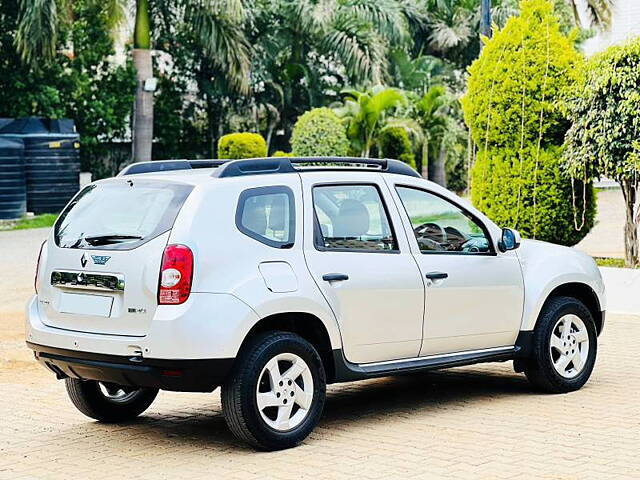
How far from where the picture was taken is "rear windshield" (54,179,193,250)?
6.76 m

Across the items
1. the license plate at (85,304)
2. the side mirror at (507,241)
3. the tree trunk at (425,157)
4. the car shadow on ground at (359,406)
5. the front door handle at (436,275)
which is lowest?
the car shadow on ground at (359,406)

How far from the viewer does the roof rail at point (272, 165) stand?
711 centimetres

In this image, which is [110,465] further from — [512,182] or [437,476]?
[512,182]

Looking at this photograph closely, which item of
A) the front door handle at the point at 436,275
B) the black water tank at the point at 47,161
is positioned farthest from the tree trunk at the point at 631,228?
the black water tank at the point at 47,161

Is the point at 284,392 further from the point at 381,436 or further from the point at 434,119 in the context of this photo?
the point at 434,119

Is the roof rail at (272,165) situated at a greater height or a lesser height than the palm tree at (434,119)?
lesser

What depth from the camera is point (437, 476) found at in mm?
6195

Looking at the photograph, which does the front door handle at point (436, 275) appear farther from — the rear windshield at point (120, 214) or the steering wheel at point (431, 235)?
the rear windshield at point (120, 214)

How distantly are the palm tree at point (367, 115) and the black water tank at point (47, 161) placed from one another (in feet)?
23.2

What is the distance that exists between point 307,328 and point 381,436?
80 centimetres

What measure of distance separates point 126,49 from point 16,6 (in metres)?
5.17

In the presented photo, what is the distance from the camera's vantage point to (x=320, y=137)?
28.5m

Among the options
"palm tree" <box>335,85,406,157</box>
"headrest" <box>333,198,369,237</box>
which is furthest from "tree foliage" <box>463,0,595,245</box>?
"palm tree" <box>335,85,406,157</box>

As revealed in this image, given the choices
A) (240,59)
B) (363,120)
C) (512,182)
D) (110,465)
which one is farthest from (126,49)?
(110,465)
